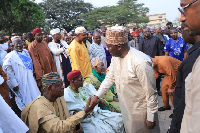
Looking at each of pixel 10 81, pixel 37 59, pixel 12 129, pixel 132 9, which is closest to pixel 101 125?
pixel 12 129

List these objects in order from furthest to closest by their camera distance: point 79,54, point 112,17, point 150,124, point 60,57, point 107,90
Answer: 1. point 112,17
2. point 60,57
3. point 79,54
4. point 107,90
5. point 150,124

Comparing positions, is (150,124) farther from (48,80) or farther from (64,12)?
(64,12)

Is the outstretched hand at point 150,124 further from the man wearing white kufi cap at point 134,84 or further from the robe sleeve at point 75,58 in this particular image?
the robe sleeve at point 75,58

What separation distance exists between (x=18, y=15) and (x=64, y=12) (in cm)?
2636

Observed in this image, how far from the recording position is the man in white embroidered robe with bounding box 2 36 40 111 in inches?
163

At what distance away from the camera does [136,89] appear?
2289 millimetres

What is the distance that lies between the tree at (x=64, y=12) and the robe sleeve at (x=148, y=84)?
1628 inches

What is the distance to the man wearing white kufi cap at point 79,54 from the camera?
4.91 m

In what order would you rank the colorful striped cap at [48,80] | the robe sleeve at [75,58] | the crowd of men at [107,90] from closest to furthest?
the crowd of men at [107,90], the colorful striped cap at [48,80], the robe sleeve at [75,58]

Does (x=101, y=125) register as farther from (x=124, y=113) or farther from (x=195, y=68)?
(x=195, y=68)

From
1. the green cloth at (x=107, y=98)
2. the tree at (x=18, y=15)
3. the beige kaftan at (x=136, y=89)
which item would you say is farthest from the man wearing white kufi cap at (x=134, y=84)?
the tree at (x=18, y=15)

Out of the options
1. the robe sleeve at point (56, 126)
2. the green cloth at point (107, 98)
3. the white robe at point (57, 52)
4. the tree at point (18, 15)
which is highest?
the tree at point (18, 15)

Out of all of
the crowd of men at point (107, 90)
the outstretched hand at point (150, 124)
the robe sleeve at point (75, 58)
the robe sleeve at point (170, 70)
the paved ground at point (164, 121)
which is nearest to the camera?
the crowd of men at point (107, 90)

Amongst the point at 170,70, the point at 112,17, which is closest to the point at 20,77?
the point at 170,70
